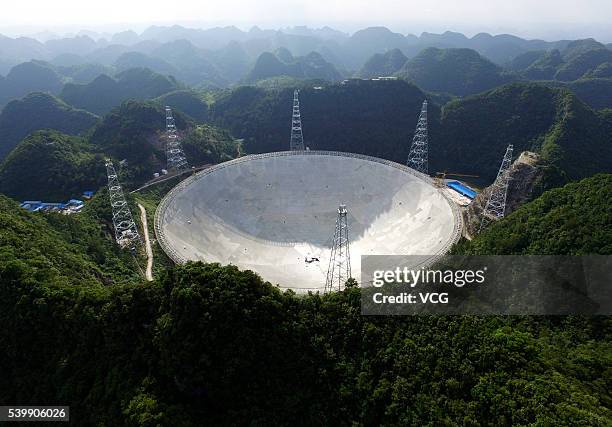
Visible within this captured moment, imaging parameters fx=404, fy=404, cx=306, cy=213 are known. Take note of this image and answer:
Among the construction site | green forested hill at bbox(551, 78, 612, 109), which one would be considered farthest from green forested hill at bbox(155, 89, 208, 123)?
green forested hill at bbox(551, 78, 612, 109)

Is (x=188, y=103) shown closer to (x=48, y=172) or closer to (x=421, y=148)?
(x=48, y=172)

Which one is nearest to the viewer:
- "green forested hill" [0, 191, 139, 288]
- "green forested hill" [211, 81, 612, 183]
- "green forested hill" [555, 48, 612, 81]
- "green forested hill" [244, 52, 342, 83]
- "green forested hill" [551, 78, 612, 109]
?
"green forested hill" [0, 191, 139, 288]

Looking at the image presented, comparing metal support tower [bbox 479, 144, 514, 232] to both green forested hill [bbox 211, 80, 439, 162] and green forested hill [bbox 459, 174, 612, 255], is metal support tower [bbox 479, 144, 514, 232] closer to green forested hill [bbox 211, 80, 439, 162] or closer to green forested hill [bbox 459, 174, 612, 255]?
green forested hill [bbox 459, 174, 612, 255]

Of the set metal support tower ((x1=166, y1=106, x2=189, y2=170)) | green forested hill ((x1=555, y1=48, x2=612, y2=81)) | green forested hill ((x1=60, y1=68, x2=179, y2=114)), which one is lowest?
metal support tower ((x1=166, y1=106, x2=189, y2=170))

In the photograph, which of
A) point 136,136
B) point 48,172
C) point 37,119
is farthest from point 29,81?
point 48,172

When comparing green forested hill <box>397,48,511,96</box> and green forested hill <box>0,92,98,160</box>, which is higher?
green forested hill <box>397,48,511,96</box>

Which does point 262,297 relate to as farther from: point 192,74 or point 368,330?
point 192,74
